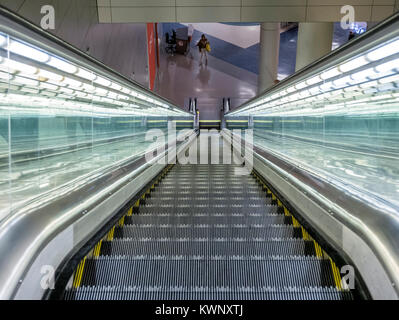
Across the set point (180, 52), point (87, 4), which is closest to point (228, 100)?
point (180, 52)

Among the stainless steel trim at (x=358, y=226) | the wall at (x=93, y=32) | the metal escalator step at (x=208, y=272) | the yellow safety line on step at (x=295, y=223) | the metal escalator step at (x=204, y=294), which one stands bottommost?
the metal escalator step at (x=204, y=294)

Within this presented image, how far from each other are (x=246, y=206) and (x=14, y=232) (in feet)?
7.88

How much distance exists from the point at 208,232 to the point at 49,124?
1.49m

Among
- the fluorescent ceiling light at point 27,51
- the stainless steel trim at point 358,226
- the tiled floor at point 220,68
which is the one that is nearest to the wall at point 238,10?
the stainless steel trim at point 358,226

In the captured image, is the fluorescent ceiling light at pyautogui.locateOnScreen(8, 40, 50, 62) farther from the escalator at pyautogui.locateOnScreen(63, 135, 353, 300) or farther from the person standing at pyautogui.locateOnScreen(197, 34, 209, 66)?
the person standing at pyautogui.locateOnScreen(197, 34, 209, 66)

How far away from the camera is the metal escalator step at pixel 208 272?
195cm

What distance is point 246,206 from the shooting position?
364 cm

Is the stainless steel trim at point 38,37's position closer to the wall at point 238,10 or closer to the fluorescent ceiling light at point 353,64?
the fluorescent ceiling light at point 353,64

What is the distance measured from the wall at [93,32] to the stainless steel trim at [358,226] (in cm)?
394

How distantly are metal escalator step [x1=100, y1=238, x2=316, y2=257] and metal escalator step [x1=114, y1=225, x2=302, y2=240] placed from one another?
0.19 meters

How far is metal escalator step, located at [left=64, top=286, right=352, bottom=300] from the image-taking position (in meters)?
1.81

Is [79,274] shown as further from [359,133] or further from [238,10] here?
[238,10]

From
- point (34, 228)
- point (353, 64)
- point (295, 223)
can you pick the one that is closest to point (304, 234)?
point (295, 223)

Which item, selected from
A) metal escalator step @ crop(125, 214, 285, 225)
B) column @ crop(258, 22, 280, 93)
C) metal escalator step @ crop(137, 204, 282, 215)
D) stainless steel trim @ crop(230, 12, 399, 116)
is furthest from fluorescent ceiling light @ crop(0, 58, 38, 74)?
column @ crop(258, 22, 280, 93)
